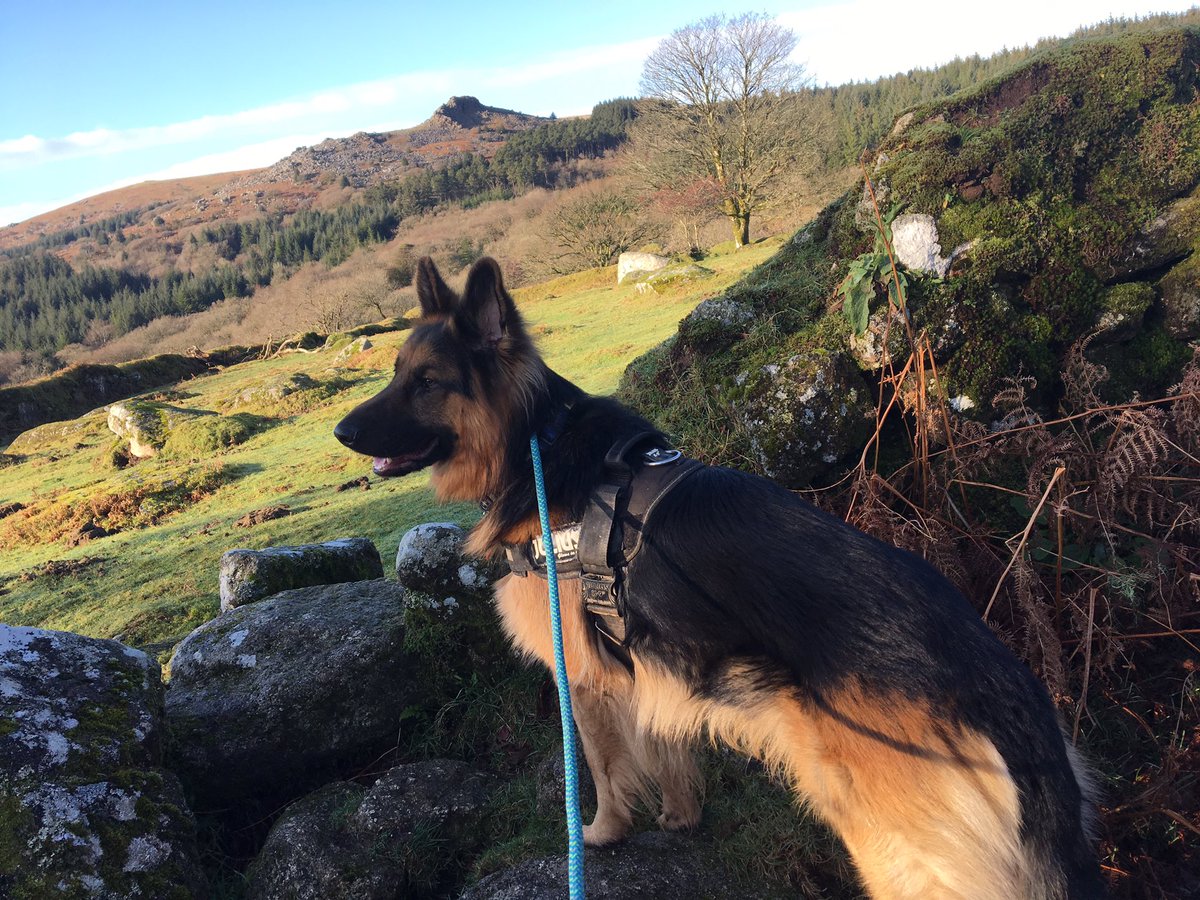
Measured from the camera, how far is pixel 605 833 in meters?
3.40

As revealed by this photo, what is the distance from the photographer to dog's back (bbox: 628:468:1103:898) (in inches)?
88.7

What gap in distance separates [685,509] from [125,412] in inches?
900

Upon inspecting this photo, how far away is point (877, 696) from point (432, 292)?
9.20ft

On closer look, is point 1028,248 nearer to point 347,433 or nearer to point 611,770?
point 611,770

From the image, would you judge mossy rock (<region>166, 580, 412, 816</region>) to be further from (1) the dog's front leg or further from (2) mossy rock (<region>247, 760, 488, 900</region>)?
(1) the dog's front leg

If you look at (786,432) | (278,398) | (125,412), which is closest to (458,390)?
(786,432)

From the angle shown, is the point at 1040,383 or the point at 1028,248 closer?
the point at 1040,383

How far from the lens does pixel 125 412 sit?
2002 cm

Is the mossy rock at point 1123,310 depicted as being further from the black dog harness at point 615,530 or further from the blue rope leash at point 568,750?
the blue rope leash at point 568,750

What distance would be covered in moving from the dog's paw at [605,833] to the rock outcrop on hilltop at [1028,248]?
2.61 m

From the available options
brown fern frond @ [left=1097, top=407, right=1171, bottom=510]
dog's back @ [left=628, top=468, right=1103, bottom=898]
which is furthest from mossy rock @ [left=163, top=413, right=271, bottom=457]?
brown fern frond @ [left=1097, top=407, right=1171, bottom=510]

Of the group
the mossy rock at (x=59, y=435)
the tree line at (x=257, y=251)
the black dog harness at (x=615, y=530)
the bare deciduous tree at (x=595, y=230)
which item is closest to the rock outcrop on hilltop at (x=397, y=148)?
the tree line at (x=257, y=251)

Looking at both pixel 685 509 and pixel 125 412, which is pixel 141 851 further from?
pixel 125 412

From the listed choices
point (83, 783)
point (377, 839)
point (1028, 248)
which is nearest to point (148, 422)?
point (83, 783)
